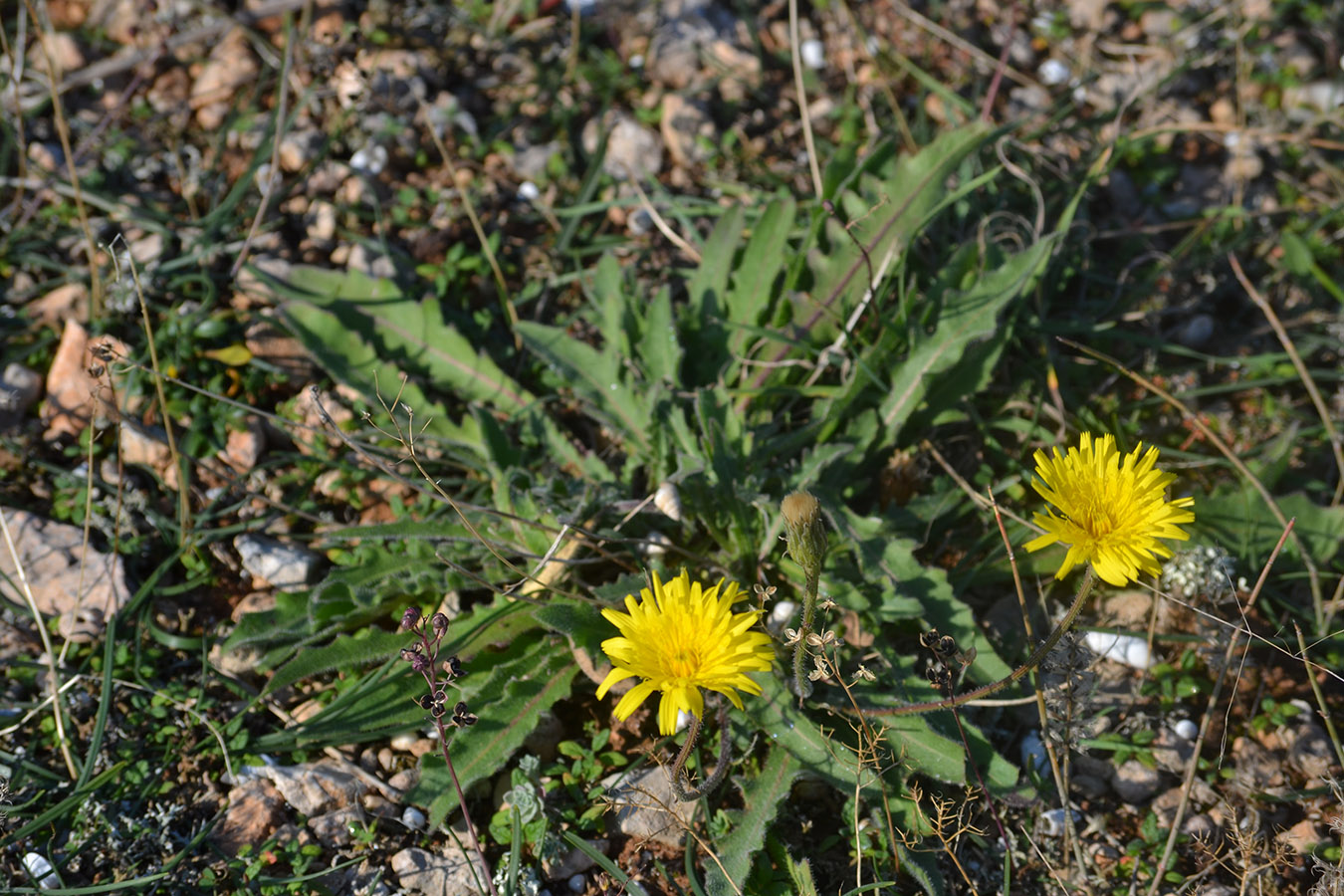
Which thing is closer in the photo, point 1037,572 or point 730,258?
point 1037,572

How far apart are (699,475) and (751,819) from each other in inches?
33.9

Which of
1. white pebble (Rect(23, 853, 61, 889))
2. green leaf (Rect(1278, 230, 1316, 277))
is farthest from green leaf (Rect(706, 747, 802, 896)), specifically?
green leaf (Rect(1278, 230, 1316, 277))

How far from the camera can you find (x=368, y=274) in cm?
347

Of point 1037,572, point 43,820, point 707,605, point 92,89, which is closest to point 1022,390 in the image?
point 1037,572

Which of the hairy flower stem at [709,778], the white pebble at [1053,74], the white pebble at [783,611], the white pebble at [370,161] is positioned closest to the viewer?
the hairy flower stem at [709,778]

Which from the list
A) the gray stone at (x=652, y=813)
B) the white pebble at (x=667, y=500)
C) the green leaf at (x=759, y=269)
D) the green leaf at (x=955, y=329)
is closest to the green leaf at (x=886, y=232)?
the green leaf at (x=759, y=269)

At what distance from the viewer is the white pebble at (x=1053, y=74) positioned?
4.00m

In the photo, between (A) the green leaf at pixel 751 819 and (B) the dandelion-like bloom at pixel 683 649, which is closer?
(B) the dandelion-like bloom at pixel 683 649

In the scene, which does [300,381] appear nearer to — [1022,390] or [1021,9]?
[1022,390]

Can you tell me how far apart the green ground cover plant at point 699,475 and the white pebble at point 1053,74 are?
1.8 inches

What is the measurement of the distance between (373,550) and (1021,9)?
10.9 feet

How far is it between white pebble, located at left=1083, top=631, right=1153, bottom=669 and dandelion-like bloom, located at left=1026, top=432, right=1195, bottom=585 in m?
0.77

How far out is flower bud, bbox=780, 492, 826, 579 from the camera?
1.90 m

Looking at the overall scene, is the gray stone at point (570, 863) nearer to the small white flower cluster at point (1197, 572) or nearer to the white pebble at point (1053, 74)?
the small white flower cluster at point (1197, 572)
